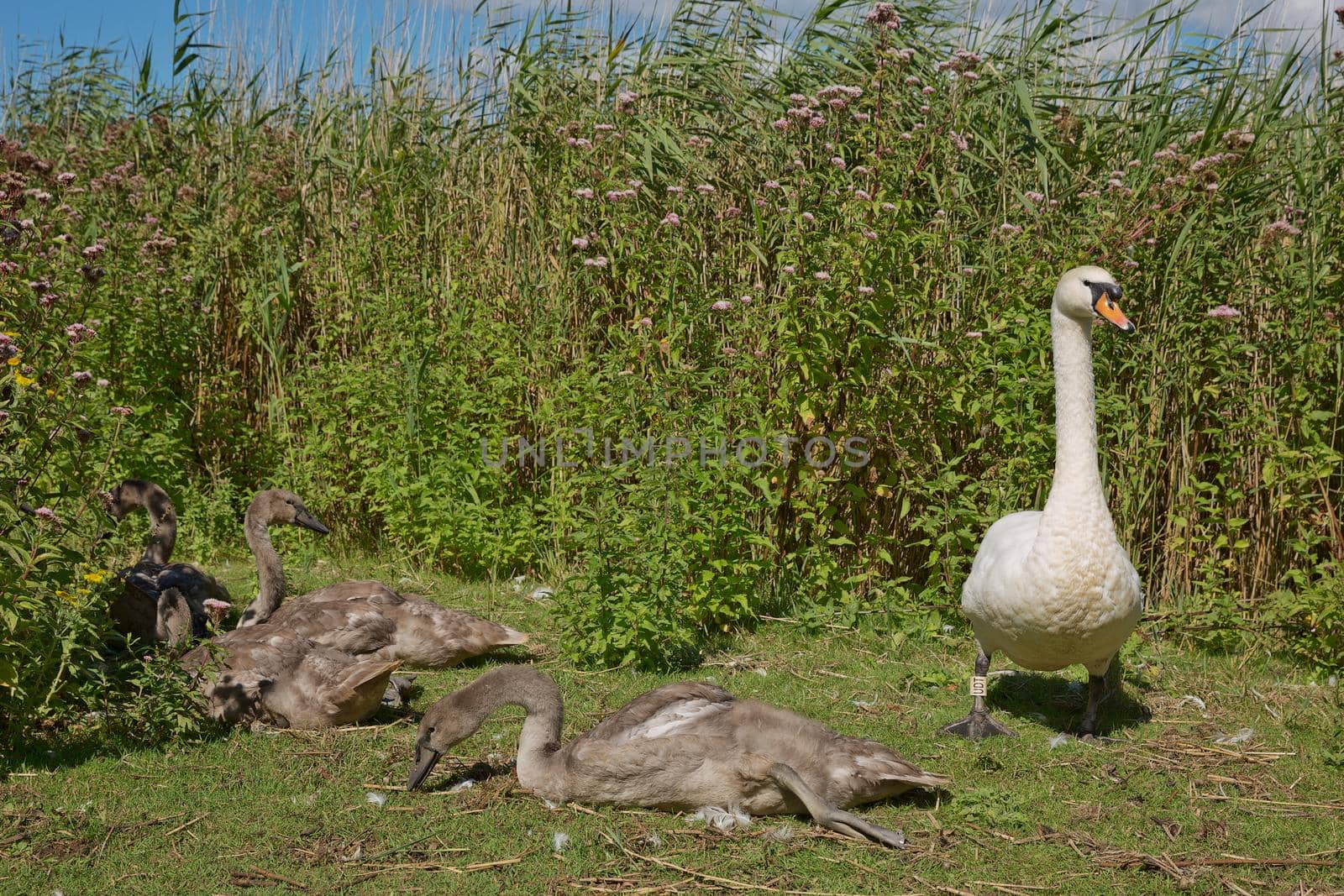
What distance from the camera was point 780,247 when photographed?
836cm

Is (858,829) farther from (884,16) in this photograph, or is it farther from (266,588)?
(884,16)

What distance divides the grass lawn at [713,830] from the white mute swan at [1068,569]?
464mm

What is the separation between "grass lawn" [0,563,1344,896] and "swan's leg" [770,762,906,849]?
5 centimetres

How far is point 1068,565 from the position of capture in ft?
18.3

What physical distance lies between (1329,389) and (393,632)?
5.96 m

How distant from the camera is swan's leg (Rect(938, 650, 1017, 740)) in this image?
6156mm

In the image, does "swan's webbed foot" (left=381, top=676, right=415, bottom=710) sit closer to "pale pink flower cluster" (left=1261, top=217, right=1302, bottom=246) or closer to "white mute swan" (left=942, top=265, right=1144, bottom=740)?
"white mute swan" (left=942, top=265, right=1144, bottom=740)

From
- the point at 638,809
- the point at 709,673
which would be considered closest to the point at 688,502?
the point at 709,673

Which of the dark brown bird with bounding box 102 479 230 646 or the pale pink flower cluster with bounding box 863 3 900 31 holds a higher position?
the pale pink flower cluster with bounding box 863 3 900 31

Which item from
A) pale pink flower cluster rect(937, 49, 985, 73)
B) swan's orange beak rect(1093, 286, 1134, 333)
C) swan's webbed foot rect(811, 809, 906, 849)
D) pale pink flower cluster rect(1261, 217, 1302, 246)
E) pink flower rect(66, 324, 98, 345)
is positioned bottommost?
swan's webbed foot rect(811, 809, 906, 849)

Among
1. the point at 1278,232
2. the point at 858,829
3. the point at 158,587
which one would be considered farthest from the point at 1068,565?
the point at 158,587

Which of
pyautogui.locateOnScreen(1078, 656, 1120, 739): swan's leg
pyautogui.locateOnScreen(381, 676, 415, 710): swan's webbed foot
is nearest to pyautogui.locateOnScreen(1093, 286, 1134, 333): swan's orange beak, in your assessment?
pyautogui.locateOnScreen(1078, 656, 1120, 739): swan's leg

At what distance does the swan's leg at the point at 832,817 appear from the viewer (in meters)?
4.74

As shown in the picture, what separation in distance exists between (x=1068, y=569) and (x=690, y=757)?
6.61ft
